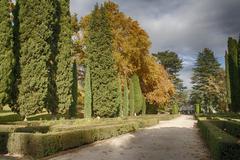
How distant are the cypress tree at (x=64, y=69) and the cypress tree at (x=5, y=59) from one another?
18.6 ft

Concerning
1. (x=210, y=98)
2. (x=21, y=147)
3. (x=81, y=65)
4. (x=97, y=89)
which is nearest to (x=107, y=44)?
(x=97, y=89)

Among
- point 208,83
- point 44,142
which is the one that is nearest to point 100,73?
point 44,142

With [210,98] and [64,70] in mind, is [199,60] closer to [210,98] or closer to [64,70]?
[210,98]

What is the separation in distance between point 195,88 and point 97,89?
64154mm

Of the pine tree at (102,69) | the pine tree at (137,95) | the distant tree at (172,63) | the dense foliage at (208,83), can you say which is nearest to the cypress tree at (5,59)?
the pine tree at (102,69)

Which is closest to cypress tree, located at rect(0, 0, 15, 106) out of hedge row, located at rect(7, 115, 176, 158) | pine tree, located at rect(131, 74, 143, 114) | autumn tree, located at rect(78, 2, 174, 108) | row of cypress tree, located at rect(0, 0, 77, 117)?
row of cypress tree, located at rect(0, 0, 77, 117)

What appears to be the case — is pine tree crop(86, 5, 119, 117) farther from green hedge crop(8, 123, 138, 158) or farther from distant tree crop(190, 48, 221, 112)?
distant tree crop(190, 48, 221, 112)

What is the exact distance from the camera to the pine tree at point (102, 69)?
3212cm

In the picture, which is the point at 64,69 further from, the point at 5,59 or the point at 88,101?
the point at 5,59

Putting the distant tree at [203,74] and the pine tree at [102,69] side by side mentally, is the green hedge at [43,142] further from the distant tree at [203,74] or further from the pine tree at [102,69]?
the distant tree at [203,74]

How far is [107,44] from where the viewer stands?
33.4 m

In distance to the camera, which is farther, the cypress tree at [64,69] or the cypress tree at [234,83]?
the cypress tree at [234,83]

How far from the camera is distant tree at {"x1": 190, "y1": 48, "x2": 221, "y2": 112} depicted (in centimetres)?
8625

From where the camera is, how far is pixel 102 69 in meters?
32.8
